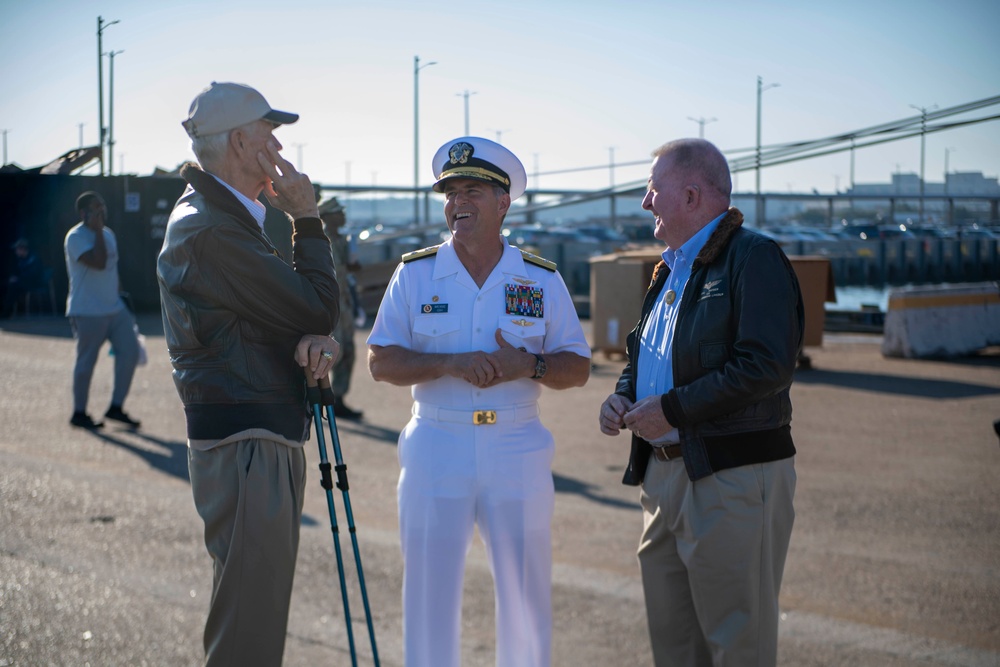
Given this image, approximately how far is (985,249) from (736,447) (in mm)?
60362

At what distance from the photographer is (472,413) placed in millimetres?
3674

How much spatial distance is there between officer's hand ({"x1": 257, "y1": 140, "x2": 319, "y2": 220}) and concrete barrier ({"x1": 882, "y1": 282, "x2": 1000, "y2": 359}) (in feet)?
46.1

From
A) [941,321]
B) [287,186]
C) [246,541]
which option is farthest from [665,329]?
[941,321]

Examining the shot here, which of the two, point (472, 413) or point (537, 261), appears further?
point (537, 261)

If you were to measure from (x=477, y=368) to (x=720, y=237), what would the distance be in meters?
0.91

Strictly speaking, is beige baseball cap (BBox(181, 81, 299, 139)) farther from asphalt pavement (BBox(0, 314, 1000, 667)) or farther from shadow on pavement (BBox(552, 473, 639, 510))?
shadow on pavement (BBox(552, 473, 639, 510))

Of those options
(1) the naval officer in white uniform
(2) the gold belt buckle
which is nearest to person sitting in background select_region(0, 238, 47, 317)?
(1) the naval officer in white uniform

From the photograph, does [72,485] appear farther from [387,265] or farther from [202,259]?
[387,265]

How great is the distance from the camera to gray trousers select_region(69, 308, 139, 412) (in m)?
9.62

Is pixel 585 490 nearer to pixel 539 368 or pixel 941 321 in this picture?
pixel 539 368

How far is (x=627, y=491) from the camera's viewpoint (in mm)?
7711

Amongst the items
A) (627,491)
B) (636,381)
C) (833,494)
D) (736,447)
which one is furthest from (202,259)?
(833,494)

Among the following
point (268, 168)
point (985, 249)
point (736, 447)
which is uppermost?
point (985, 249)

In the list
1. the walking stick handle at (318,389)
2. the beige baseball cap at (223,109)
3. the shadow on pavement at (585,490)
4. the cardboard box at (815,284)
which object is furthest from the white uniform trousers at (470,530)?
the cardboard box at (815,284)
